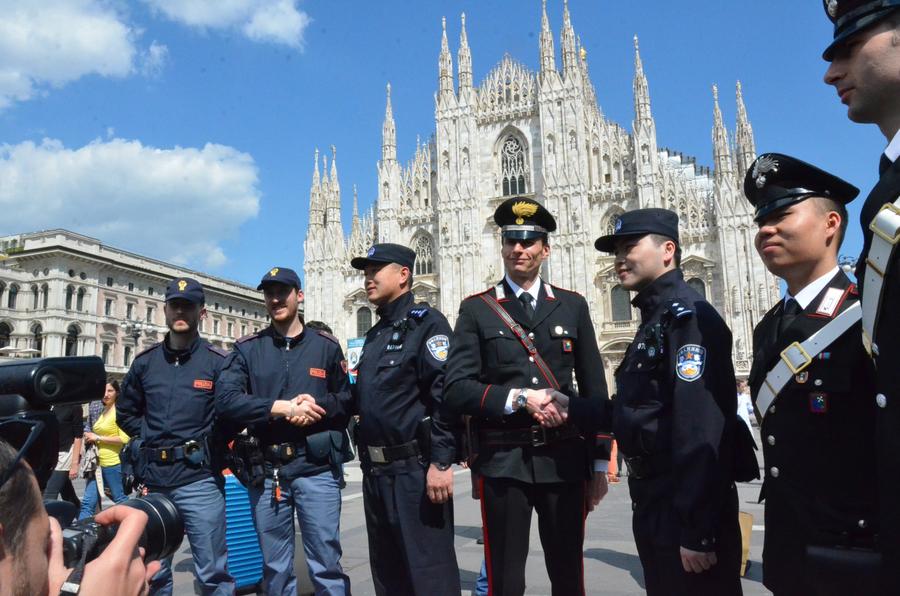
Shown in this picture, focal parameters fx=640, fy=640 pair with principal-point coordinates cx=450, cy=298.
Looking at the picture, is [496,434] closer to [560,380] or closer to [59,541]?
[560,380]

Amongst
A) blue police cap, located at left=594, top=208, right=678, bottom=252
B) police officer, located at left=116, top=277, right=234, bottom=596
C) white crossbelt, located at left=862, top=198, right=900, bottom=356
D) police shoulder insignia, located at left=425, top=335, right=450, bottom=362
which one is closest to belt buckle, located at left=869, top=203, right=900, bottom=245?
white crossbelt, located at left=862, top=198, right=900, bottom=356

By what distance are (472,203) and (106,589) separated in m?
32.8

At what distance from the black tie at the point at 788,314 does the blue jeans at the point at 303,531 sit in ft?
8.45

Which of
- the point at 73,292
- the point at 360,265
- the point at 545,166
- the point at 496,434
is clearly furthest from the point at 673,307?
the point at 73,292

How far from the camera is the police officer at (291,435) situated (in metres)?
3.66

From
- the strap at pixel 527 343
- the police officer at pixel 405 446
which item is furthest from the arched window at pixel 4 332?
the strap at pixel 527 343

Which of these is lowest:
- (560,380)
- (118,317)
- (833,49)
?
(560,380)

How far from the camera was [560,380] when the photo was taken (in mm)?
3365

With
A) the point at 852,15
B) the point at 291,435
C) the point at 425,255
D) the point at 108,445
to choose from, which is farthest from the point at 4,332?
the point at 852,15

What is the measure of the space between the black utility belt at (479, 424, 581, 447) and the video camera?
5.75ft

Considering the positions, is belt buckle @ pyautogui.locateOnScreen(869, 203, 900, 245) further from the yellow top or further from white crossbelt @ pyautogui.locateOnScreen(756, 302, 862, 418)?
the yellow top

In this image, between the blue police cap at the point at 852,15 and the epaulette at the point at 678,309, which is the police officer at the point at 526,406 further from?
the blue police cap at the point at 852,15

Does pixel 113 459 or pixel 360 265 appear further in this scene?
pixel 113 459

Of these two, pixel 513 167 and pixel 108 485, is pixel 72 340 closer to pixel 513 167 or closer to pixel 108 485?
pixel 513 167
